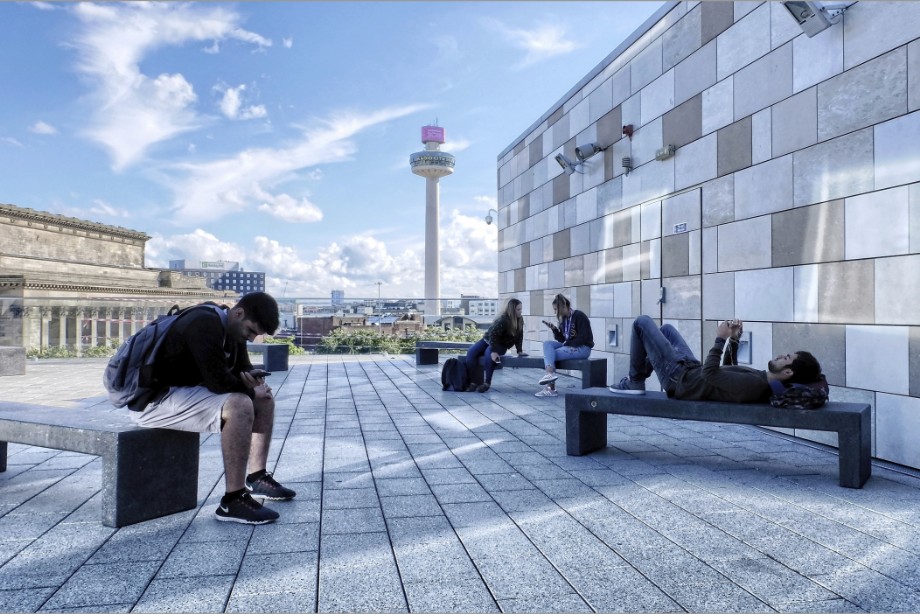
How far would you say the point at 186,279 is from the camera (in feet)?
175

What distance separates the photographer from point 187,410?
3297 mm

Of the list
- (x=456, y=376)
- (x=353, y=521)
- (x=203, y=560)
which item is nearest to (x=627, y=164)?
(x=456, y=376)

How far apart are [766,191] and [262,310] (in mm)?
4847

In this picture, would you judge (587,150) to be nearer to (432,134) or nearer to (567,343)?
(567,343)

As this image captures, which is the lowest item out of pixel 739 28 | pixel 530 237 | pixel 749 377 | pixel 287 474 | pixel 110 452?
pixel 287 474

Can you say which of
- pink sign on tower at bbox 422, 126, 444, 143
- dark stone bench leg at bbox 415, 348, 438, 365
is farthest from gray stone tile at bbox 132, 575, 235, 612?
pink sign on tower at bbox 422, 126, 444, 143

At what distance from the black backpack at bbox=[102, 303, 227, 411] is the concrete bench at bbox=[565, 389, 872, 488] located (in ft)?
9.20

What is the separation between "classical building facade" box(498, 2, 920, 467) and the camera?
4.57 metres

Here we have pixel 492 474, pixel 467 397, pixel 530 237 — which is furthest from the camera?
pixel 530 237

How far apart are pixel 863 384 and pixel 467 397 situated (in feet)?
14.7

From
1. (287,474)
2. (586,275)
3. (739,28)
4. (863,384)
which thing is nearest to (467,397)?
(586,275)

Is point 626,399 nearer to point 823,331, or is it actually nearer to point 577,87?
point 823,331

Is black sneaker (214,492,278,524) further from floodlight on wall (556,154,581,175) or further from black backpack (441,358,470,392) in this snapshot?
floodlight on wall (556,154,581,175)

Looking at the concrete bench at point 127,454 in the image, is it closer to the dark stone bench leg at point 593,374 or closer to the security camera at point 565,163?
the dark stone bench leg at point 593,374
